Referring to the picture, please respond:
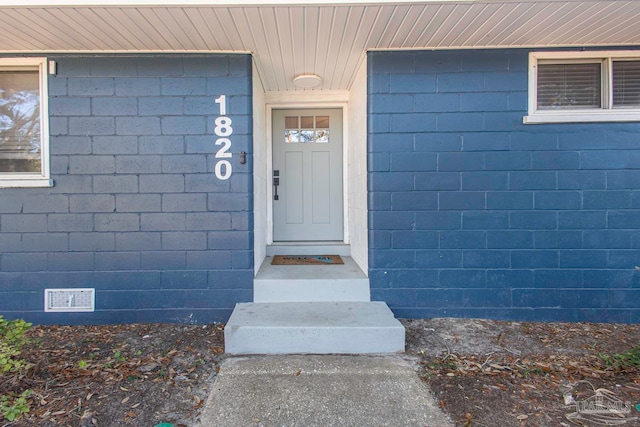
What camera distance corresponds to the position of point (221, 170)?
3219 millimetres

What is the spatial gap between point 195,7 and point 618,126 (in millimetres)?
3826

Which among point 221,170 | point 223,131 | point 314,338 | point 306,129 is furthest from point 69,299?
point 306,129

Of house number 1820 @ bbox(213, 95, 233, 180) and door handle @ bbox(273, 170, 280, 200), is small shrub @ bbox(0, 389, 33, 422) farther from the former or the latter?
door handle @ bbox(273, 170, 280, 200)

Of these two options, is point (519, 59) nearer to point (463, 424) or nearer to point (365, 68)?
point (365, 68)

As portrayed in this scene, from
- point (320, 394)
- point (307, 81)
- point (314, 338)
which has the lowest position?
point (320, 394)

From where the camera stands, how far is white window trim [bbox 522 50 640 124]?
3.14 meters

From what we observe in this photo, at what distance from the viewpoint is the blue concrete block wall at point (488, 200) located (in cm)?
318

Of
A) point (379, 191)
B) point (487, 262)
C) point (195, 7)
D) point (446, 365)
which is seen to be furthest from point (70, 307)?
point (487, 262)

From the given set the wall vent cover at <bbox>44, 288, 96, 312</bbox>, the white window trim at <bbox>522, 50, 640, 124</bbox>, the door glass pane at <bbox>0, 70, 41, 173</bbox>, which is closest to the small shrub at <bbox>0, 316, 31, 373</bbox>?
the wall vent cover at <bbox>44, 288, 96, 312</bbox>

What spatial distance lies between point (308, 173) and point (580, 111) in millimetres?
2945

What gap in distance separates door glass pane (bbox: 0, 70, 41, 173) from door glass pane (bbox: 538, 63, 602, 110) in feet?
15.9

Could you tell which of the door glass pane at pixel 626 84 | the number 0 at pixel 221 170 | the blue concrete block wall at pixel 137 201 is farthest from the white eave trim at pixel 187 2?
the door glass pane at pixel 626 84

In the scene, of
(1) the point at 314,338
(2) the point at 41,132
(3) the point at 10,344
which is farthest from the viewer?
(2) the point at 41,132

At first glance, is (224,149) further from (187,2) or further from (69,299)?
(69,299)
